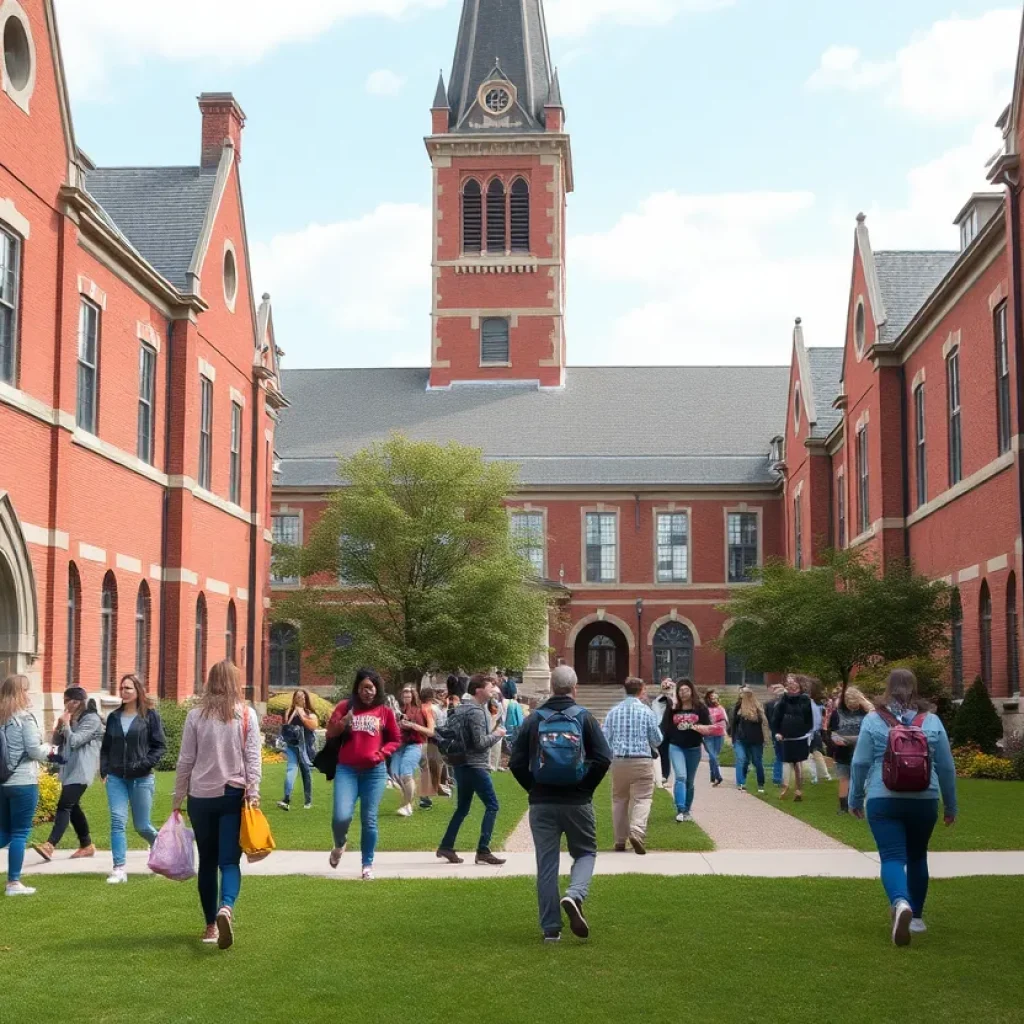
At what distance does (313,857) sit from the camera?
14758 millimetres

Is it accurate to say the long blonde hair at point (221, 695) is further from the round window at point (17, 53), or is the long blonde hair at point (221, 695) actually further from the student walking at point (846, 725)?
the round window at point (17, 53)

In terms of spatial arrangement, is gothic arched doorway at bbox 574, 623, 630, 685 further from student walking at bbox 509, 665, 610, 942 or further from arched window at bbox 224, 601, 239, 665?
student walking at bbox 509, 665, 610, 942

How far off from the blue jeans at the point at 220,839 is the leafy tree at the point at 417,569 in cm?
2965

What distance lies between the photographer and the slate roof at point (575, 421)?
57.3 metres

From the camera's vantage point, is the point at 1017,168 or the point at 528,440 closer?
the point at 1017,168

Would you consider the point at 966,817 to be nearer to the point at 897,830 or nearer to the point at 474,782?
the point at 474,782

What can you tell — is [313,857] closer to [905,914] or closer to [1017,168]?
[905,914]

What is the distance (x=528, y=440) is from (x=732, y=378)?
10.1 meters

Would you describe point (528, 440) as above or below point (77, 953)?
Result: above

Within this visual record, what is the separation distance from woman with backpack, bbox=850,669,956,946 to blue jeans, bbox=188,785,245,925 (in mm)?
4136

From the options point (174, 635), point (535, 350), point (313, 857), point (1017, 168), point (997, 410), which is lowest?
point (313, 857)

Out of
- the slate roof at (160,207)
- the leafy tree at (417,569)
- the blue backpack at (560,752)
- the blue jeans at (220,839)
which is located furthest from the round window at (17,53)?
the leafy tree at (417,569)

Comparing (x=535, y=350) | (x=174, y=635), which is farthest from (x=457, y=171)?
(x=174, y=635)

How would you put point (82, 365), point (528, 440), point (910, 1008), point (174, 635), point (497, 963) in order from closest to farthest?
point (910, 1008) → point (497, 963) → point (82, 365) → point (174, 635) → point (528, 440)
